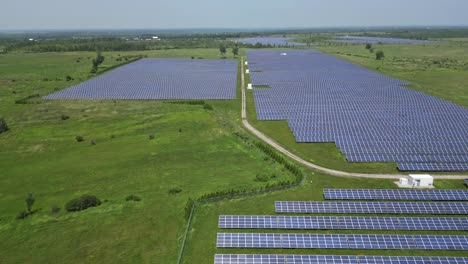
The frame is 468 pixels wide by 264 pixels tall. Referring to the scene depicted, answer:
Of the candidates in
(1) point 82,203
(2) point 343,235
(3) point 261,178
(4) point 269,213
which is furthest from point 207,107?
(2) point 343,235

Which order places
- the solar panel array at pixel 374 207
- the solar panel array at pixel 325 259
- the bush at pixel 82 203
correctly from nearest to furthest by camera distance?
the solar panel array at pixel 325 259 < the solar panel array at pixel 374 207 < the bush at pixel 82 203

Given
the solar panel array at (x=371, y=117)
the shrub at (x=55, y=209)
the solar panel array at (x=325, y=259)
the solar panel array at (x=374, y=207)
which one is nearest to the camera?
the solar panel array at (x=325, y=259)

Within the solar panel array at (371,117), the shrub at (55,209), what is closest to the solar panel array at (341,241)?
the solar panel array at (371,117)

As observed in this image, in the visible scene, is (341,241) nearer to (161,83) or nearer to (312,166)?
(312,166)

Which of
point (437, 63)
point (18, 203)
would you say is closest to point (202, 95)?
point (18, 203)

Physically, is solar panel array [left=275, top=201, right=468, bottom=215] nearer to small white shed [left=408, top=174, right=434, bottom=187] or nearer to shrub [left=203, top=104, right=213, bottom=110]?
small white shed [left=408, top=174, right=434, bottom=187]

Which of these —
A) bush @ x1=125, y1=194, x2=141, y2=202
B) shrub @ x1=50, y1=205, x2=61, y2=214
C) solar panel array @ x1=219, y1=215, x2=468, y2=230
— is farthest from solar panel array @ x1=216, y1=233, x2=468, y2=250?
shrub @ x1=50, y1=205, x2=61, y2=214

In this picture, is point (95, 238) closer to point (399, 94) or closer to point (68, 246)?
point (68, 246)

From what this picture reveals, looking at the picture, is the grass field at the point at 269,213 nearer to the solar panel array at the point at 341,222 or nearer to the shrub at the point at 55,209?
the solar panel array at the point at 341,222
